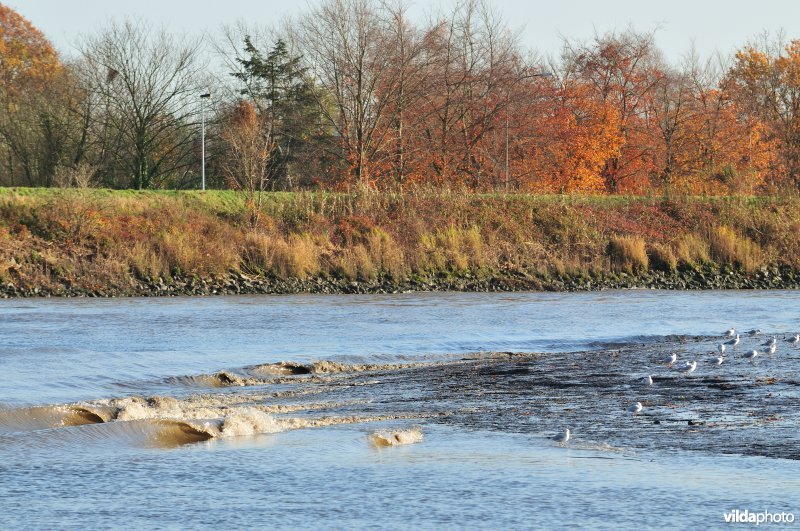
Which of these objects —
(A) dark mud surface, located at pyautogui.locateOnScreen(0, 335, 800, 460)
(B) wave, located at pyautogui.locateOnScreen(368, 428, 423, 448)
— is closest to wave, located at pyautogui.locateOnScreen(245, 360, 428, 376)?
(A) dark mud surface, located at pyautogui.locateOnScreen(0, 335, 800, 460)

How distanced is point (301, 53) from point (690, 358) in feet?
138

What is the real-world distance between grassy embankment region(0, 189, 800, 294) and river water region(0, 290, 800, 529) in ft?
41.7

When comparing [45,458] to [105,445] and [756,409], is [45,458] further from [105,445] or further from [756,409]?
[756,409]

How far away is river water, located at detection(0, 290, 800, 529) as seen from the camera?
7520mm

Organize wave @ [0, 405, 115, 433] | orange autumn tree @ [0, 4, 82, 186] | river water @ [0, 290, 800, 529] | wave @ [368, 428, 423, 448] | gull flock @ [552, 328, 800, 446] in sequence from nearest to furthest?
river water @ [0, 290, 800, 529] → wave @ [368, 428, 423, 448] → wave @ [0, 405, 115, 433] → gull flock @ [552, 328, 800, 446] → orange autumn tree @ [0, 4, 82, 186]

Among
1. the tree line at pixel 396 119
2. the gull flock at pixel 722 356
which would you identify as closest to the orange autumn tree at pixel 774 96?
the tree line at pixel 396 119

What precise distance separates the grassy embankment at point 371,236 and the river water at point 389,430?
12.7 metres

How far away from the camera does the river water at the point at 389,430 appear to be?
7520 mm

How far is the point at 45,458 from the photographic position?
911 cm

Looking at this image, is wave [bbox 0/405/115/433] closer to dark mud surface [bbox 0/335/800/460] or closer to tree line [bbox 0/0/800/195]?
dark mud surface [bbox 0/335/800/460]

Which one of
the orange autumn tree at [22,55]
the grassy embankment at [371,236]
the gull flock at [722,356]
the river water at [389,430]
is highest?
the orange autumn tree at [22,55]

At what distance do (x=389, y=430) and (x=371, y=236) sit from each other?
2680 centimetres

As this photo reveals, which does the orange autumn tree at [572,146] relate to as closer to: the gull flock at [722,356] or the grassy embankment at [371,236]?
the grassy embankment at [371,236]

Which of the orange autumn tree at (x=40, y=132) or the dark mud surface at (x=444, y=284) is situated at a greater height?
the orange autumn tree at (x=40, y=132)
